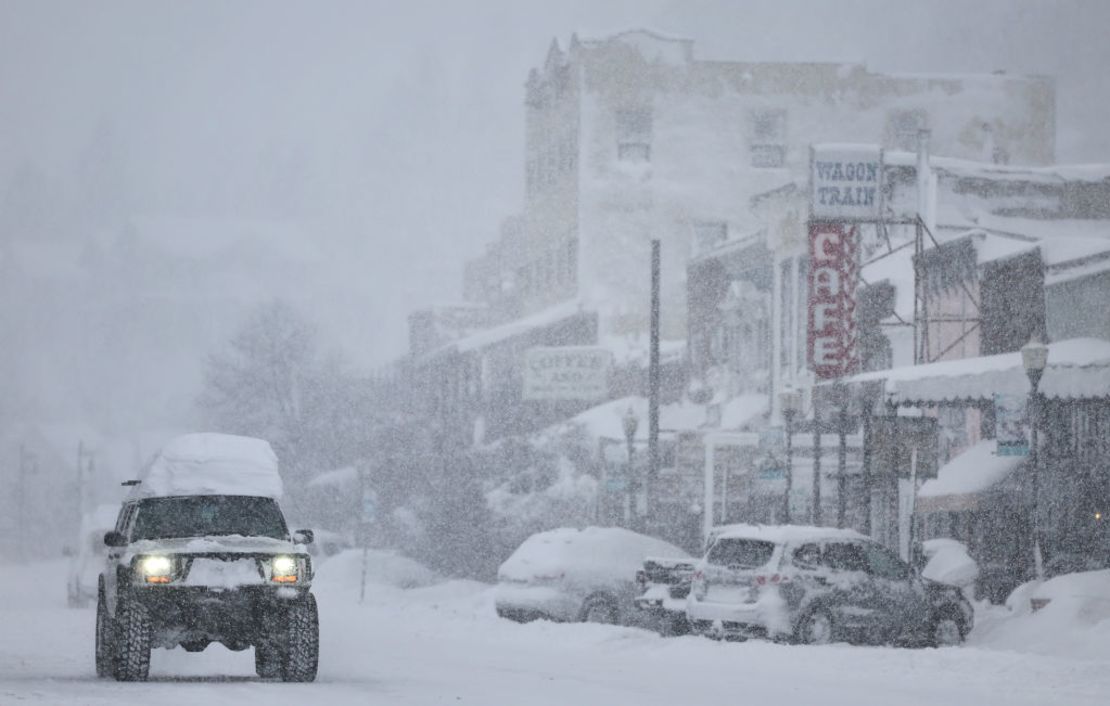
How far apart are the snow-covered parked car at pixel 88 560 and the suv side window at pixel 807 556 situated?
1510 cm

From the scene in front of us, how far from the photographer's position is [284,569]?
15180 millimetres

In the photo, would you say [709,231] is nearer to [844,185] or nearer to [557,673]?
[844,185]

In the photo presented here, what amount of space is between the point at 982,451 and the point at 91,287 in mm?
118298

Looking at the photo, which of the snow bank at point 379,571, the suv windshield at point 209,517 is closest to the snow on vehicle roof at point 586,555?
the suv windshield at point 209,517

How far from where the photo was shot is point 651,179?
68.1m

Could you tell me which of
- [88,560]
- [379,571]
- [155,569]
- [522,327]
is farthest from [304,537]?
[522,327]

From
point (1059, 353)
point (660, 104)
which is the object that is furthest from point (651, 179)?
point (1059, 353)

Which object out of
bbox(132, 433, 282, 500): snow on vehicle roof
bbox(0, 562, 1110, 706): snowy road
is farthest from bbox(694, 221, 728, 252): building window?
bbox(132, 433, 282, 500): snow on vehicle roof

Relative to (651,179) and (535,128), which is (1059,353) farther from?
(535,128)

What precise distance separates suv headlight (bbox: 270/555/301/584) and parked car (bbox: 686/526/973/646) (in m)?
7.82

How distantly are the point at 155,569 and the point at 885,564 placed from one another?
35.1ft

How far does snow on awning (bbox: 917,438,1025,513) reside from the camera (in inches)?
1273

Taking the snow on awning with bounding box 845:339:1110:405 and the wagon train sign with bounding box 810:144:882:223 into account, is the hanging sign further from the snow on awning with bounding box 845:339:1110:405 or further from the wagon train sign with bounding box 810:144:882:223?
the wagon train sign with bounding box 810:144:882:223

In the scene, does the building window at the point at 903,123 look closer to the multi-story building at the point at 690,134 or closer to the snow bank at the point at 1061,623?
the multi-story building at the point at 690,134
